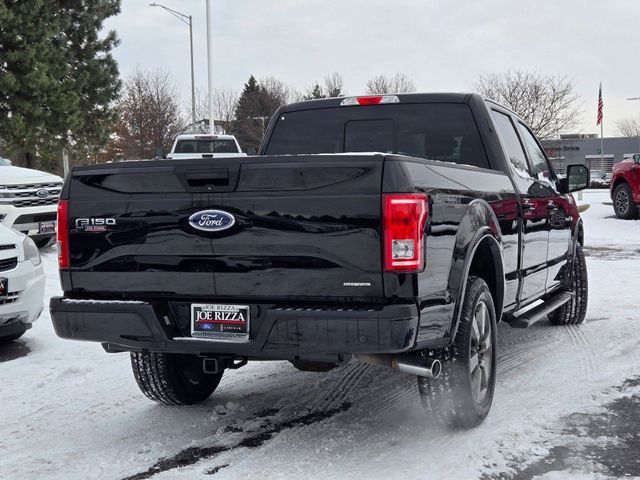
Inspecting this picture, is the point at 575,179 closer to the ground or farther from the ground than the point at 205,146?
closer to the ground

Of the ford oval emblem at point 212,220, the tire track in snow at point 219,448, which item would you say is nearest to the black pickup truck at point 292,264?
the ford oval emblem at point 212,220

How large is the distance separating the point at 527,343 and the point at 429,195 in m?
3.31

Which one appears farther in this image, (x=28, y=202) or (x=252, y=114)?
(x=252, y=114)

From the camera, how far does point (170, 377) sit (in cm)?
455

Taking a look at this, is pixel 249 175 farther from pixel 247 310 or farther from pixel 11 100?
pixel 11 100

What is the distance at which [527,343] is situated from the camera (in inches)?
252

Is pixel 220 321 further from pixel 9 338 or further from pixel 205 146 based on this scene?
pixel 205 146

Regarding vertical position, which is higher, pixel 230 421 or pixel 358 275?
pixel 358 275

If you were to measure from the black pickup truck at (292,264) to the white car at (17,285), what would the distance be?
2.01 m

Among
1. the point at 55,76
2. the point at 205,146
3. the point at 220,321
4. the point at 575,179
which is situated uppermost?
the point at 55,76

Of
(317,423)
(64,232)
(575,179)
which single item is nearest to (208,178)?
(64,232)

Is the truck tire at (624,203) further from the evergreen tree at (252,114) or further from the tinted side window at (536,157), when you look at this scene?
the evergreen tree at (252,114)

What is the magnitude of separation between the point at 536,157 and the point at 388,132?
157cm

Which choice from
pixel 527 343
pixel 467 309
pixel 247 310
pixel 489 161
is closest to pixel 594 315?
pixel 527 343
